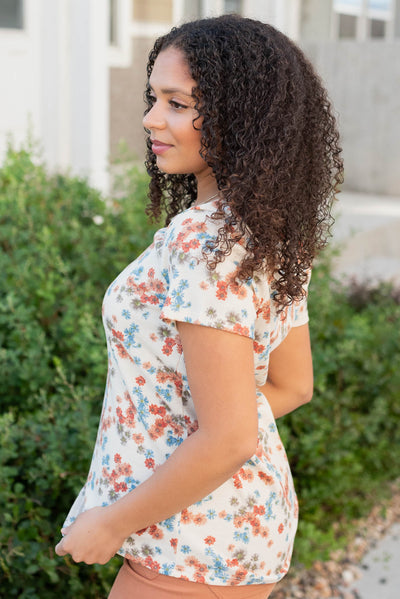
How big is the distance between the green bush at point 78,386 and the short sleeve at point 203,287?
1136 millimetres

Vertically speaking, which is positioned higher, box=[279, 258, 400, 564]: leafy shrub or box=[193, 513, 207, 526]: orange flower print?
box=[193, 513, 207, 526]: orange flower print

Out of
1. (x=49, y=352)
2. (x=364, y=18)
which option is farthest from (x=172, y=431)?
(x=364, y=18)

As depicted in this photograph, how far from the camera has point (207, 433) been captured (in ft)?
4.04

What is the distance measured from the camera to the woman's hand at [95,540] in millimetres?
1328

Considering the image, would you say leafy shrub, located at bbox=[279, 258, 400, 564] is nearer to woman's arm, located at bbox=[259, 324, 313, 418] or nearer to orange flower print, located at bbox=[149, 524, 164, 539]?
woman's arm, located at bbox=[259, 324, 313, 418]

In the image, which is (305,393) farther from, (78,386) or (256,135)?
(78,386)

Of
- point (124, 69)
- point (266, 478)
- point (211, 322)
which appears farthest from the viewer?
point (124, 69)

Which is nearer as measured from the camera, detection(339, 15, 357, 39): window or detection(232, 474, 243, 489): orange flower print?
detection(232, 474, 243, 489): orange flower print

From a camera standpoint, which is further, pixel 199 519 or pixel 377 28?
pixel 377 28

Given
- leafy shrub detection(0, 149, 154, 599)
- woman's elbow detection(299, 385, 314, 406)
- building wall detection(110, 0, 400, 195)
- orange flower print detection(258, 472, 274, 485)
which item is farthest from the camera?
building wall detection(110, 0, 400, 195)

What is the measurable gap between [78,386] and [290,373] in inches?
40.9

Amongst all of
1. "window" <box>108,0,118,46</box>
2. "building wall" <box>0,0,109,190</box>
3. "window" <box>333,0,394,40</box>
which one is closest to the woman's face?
"building wall" <box>0,0,109,190</box>

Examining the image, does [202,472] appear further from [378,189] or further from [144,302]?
[378,189]

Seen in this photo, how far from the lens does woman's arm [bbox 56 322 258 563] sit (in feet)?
3.99
